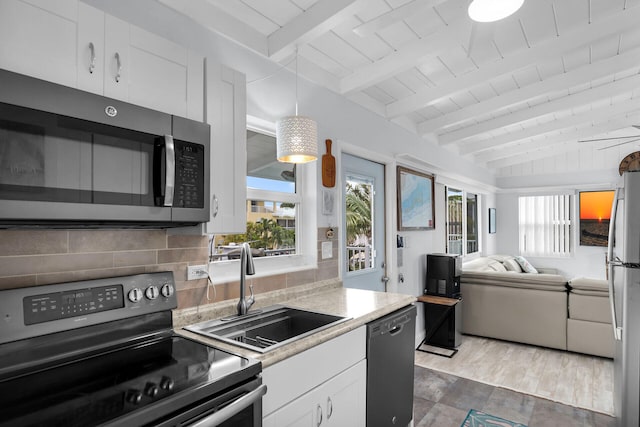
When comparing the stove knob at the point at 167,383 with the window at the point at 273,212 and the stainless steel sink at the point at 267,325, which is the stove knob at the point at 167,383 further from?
the window at the point at 273,212

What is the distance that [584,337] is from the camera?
12.0 ft

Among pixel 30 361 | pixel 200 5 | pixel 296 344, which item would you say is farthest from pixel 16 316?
pixel 200 5

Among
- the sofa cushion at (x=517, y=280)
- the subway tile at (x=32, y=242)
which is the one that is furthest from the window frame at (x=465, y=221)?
the subway tile at (x=32, y=242)

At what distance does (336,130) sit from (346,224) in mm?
766

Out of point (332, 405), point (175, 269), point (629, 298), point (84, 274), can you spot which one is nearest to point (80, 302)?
point (84, 274)

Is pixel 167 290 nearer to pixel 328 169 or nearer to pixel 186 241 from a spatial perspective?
pixel 186 241

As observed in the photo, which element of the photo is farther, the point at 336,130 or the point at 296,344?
the point at 336,130

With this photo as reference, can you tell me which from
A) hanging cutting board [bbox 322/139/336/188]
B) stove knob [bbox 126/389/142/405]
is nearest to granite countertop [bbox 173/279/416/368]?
stove knob [bbox 126/389/142/405]

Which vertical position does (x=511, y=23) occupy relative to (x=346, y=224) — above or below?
above

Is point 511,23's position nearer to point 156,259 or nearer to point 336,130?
point 336,130

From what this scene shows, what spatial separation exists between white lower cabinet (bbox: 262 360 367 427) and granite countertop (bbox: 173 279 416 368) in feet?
0.68

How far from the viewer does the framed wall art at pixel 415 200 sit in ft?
12.3

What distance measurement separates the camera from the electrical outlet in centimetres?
175

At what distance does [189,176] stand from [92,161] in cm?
33
